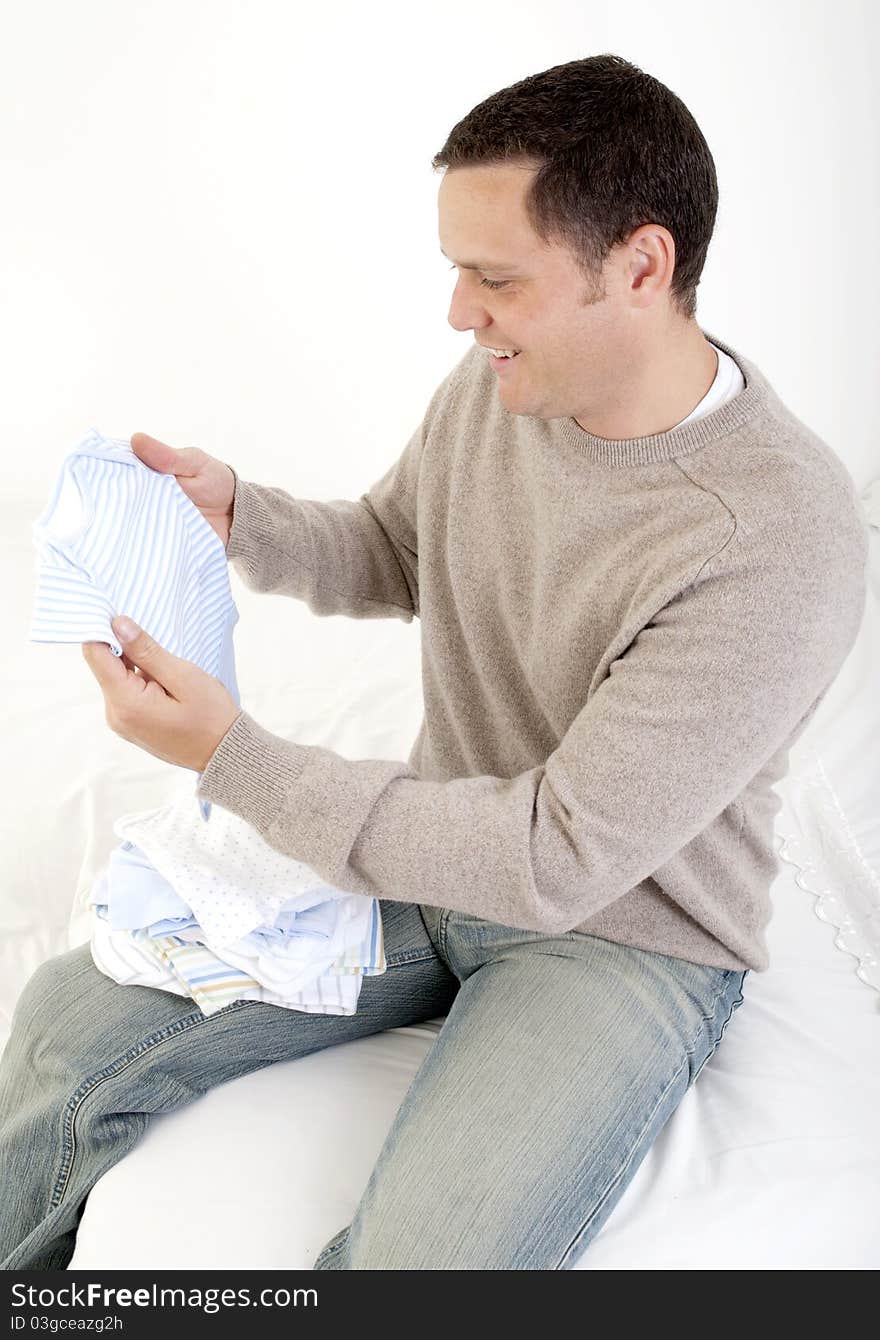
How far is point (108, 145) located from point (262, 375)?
0.56 metres

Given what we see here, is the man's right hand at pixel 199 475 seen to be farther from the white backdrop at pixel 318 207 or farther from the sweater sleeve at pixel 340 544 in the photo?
the white backdrop at pixel 318 207

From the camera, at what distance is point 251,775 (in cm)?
114

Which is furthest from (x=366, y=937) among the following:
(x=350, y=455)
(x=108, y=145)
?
(x=108, y=145)

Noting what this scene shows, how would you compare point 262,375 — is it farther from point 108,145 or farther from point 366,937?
point 366,937

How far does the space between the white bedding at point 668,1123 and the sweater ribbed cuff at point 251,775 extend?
0.33 m

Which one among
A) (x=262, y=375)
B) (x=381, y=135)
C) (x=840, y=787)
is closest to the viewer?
(x=840, y=787)

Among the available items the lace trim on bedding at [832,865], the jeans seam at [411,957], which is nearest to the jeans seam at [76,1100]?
the jeans seam at [411,957]

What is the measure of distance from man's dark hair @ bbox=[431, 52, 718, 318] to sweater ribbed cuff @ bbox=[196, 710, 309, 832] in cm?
50

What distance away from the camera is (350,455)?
3.00 m

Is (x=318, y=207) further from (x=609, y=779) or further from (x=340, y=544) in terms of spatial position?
(x=609, y=779)

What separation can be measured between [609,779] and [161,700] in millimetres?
389

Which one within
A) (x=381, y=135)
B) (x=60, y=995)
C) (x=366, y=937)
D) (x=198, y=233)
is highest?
(x=381, y=135)

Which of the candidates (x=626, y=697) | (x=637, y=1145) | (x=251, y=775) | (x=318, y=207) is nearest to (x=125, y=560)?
(x=251, y=775)
